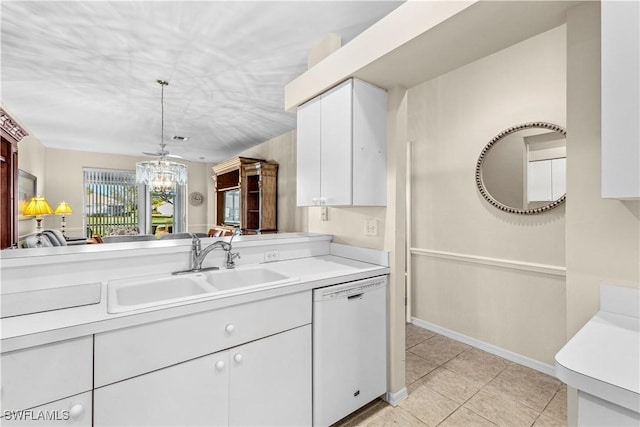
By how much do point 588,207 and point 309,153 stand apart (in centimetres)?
157

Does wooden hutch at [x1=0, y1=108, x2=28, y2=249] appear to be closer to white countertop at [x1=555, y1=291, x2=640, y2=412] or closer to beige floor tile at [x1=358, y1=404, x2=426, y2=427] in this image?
beige floor tile at [x1=358, y1=404, x2=426, y2=427]

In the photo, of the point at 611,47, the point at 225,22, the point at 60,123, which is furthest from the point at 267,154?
the point at 611,47

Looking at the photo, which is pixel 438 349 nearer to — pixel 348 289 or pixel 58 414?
pixel 348 289

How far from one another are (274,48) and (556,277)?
9.15 feet

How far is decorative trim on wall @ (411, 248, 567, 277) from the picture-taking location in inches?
85.9

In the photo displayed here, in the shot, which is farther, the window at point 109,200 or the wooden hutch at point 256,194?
the window at point 109,200

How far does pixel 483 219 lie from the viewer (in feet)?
8.49

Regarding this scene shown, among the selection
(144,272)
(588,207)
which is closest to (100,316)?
(144,272)

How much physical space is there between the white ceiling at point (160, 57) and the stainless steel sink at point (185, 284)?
1678 mm

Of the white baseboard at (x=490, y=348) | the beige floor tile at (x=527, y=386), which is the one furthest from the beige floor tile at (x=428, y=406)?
the white baseboard at (x=490, y=348)

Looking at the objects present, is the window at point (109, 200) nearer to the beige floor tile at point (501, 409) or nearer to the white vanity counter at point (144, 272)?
the white vanity counter at point (144, 272)

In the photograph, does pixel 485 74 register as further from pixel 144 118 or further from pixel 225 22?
pixel 144 118

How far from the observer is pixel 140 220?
23.3ft

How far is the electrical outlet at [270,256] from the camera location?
80.5 inches
